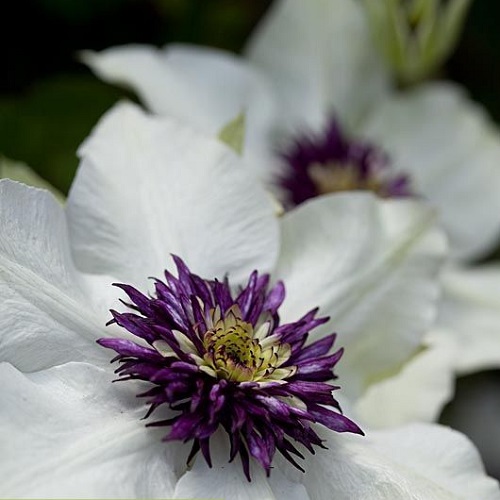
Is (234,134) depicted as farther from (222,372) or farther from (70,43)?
(70,43)

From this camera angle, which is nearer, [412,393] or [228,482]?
[228,482]

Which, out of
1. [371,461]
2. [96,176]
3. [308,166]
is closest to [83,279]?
[96,176]

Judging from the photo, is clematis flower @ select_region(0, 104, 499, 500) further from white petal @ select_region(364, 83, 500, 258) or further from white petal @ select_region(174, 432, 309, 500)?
white petal @ select_region(364, 83, 500, 258)

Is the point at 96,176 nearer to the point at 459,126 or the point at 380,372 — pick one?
the point at 380,372

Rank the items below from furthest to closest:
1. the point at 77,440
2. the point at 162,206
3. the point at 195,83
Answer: the point at 195,83, the point at 162,206, the point at 77,440

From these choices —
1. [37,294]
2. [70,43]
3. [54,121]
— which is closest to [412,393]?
[37,294]

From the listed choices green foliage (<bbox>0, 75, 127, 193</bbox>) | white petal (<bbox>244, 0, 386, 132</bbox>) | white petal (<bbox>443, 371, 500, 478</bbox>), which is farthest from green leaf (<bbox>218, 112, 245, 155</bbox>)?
white petal (<bbox>443, 371, 500, 478</bbox>)

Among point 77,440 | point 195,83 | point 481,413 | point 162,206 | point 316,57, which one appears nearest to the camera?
point 77,440
